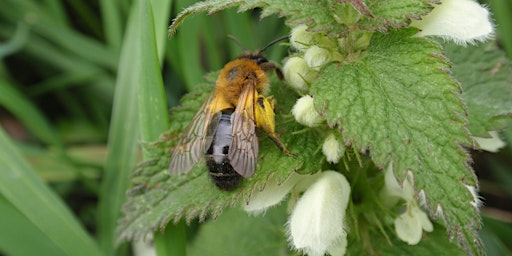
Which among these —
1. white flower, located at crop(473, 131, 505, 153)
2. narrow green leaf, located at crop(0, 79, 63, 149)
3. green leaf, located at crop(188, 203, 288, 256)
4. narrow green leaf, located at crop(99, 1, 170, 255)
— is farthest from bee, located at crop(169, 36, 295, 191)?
narrow green leaf, located at crop(0, 79, 63, 149)

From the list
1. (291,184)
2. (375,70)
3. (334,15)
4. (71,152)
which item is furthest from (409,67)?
(71,152)

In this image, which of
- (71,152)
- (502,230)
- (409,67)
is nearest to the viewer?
(409,67)

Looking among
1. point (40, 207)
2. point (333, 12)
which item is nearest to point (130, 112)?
point (40, 207)

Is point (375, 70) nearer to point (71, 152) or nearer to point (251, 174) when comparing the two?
point (251, 174)

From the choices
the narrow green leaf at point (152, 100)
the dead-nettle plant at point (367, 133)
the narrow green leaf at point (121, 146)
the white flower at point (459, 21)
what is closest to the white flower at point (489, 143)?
the dead-nettle plant at point (367, 133)

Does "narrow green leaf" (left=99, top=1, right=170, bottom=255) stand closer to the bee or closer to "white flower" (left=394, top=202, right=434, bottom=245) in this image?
the bee

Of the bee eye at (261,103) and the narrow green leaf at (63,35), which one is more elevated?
the bee eye at (261,103)

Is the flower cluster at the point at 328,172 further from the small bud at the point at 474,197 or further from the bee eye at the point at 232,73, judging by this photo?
the bee eye at the point at 232,73
